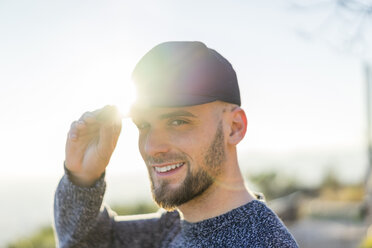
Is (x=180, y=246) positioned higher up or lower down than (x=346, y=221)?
higher up

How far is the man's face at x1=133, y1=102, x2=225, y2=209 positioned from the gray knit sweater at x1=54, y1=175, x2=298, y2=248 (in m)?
0.21

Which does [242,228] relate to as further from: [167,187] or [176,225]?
[176,225]

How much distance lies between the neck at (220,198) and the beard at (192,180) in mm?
50

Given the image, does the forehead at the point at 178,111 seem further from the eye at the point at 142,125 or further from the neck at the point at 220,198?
the neck at the point at 220,198

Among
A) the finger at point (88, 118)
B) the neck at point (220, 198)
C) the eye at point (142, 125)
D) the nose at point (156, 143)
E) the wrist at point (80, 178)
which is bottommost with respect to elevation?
the neck at point (220, 198)

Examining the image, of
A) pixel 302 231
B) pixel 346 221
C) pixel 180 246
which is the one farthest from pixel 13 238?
pixel 180 246

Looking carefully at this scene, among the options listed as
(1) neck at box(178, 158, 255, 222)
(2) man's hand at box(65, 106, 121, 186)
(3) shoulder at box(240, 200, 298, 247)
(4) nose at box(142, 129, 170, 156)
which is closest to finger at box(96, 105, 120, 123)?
(2) man's hand at box(65, 106, 121, 186)

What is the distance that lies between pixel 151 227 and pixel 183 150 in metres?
0.80

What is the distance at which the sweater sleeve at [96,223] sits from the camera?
7.76 feet

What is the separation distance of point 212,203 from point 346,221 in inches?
439

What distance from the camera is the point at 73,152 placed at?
93.5 inches

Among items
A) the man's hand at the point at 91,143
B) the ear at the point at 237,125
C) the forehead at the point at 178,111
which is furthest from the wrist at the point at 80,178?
the ear at the point at 237,125

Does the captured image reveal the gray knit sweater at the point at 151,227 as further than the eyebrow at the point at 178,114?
No

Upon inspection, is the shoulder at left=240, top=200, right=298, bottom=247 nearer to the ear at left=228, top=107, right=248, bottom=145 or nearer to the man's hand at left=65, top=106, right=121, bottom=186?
the ear at left=228, top=107, right=248, bottom=145
